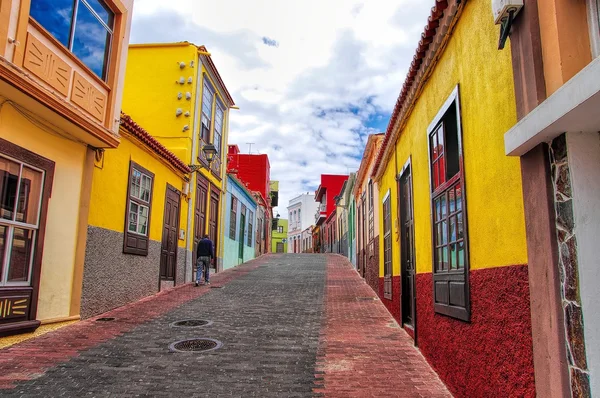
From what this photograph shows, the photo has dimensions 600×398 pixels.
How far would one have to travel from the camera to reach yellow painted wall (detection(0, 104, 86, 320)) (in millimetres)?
6852

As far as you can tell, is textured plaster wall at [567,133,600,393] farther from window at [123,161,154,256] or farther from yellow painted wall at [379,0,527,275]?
window at [123,161,154,256]

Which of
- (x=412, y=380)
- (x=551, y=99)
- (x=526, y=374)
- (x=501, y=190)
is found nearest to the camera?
(x=551, y=99)

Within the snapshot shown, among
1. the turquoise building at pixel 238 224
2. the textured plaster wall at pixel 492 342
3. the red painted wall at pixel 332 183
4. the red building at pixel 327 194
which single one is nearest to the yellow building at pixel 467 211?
the textured plaster wall at pixel 492 342

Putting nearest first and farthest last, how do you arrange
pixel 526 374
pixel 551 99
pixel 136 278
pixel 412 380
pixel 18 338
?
Result: pixel 551 99 → pixel 526 374 → pixel 412 380 → pixel 18 338 → pixel 136 278

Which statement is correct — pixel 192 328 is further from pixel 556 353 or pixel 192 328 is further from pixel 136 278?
pixel 556 353

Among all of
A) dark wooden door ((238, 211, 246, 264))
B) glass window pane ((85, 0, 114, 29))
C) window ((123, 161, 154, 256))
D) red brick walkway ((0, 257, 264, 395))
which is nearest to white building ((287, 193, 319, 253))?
dark wooden door ((238, 211, 246, 264))

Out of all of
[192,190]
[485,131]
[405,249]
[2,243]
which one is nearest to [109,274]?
[2,243]

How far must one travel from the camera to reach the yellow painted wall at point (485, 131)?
3326mm

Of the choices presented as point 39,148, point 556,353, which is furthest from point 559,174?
point 39,148

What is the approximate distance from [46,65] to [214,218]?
11347 mm

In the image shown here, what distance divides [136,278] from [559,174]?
9157mm

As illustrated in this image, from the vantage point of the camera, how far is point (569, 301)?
2596 millimetres

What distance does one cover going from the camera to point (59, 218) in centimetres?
727

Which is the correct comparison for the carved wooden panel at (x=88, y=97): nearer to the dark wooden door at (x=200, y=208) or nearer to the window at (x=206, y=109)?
the dark wooden door at (x=200, y=208)
